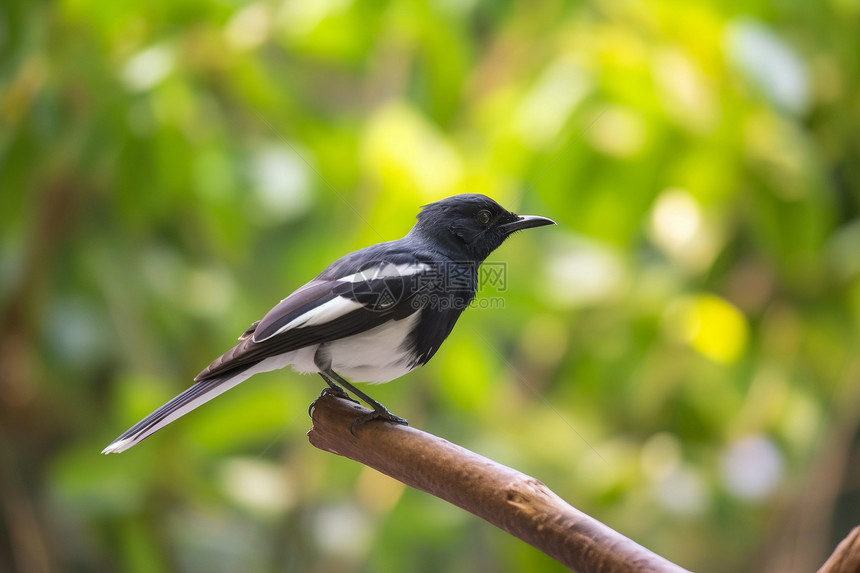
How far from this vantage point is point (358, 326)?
1460 millimetres

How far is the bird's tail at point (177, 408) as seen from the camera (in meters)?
1.33

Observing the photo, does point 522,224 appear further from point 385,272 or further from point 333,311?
point 333,311

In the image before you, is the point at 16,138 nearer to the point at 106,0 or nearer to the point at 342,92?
the point at 106,0

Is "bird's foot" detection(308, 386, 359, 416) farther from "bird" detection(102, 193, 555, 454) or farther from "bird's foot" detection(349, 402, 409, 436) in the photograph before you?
"bird's foot" detection(349, 402, 409, 436)

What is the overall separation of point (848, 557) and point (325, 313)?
2.94 feet

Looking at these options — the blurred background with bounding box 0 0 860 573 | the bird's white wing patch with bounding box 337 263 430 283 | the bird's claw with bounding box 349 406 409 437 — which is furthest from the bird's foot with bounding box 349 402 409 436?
the blurred background with bounding box 0 0 860 573

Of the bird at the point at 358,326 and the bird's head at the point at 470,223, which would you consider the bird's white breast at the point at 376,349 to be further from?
the bird's head at the point at 470,223

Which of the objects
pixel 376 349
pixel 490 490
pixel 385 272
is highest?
pixel 385 272

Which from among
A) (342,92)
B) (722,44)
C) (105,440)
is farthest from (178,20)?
(722,44)

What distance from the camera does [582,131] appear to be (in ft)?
6.64

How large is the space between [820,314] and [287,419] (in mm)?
1603

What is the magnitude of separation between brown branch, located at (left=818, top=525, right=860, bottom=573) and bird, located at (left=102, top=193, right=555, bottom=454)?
2.50 feet

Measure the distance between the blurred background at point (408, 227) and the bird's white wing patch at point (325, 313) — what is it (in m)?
0.52

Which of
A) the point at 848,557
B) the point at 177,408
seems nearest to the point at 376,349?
the point at 177,408
